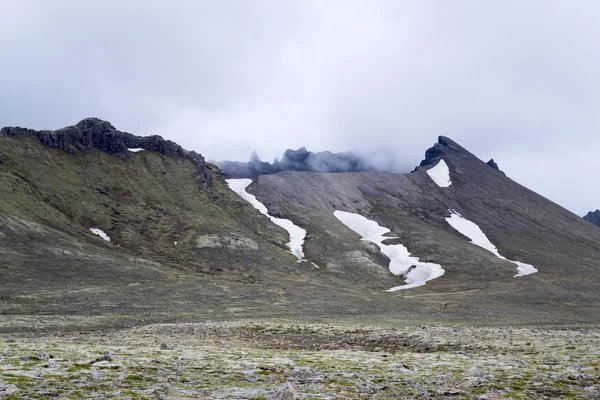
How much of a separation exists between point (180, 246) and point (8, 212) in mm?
40690

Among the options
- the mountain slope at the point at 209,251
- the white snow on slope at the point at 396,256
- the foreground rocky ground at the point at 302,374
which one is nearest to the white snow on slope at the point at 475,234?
the mountain slope at the point at 209,251

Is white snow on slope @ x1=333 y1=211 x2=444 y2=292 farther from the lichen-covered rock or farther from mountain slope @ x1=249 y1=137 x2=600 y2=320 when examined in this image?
the lichen-covered rock

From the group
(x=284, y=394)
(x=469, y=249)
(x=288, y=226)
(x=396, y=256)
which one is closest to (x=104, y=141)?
(x=288, y=226)

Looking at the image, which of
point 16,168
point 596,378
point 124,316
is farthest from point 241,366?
point 16,168

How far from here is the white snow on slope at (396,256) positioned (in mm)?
121188

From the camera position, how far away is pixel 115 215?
128 metres

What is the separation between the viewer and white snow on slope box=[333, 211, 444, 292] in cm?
12119

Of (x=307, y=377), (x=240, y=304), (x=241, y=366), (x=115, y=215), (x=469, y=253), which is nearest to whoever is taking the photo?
(x=307, y=377)

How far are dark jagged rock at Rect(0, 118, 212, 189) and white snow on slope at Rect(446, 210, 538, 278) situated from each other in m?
107

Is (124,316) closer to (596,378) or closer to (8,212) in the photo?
(596,378)

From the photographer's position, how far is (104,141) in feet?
520

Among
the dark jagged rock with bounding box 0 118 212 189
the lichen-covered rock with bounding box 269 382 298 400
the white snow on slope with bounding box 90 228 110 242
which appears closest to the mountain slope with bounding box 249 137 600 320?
the dark jagged rock with bounding box 0 118 212 189

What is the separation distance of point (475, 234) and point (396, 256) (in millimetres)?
56031

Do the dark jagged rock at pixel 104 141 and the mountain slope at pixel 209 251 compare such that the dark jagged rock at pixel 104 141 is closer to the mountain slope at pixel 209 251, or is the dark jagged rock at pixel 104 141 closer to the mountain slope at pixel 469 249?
the mountain slope at pixel 209 251
